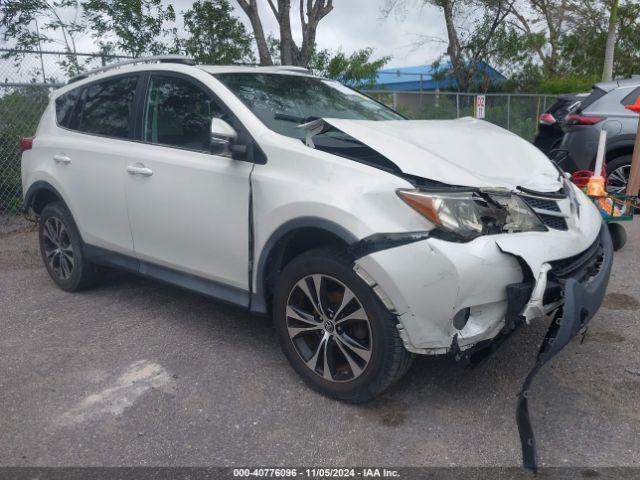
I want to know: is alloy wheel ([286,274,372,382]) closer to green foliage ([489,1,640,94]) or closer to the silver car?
the silver car

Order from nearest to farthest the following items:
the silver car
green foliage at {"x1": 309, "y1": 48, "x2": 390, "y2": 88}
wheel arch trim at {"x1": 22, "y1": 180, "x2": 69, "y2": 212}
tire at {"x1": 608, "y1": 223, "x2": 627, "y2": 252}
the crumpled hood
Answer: the crumpled hood < wheel arch trim at {"x1": 22, "y1": 180, "x2": 69, "y2": 212} < tire at {"x1": 608, "y1": 223, "x2": 627, "y2": 252} < the silver car < green foliage at {"x1": 309, "y1": 48, "x2": 390, "y2": 88}

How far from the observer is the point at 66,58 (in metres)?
9.16

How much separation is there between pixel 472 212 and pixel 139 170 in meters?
2.26

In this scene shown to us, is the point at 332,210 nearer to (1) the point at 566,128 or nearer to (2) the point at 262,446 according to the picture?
(2) the point at 262,446

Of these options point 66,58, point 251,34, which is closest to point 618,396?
point 66,58

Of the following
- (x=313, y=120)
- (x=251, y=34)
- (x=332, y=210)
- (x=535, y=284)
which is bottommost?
(x=535, y=284)

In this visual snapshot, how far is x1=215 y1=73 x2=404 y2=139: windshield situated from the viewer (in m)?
3.87

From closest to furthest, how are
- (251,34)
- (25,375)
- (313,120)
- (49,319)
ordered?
1. (313,120)
2. (25,375)
3. (49,319)
4. (251,34)

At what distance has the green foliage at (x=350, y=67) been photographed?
50.9 feet

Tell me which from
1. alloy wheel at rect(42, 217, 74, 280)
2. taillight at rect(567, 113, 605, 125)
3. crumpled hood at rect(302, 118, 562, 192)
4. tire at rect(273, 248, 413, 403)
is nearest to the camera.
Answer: tire at rect(273, 248, 413, 403)

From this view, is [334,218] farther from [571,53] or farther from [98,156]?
[571,53]

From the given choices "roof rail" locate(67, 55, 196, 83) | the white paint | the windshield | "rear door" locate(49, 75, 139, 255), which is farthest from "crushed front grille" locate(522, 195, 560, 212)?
"rear door" locate(49, 75, 139, 255)

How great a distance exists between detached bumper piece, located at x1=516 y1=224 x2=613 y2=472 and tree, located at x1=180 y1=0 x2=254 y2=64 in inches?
349

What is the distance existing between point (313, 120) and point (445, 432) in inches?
71.1
